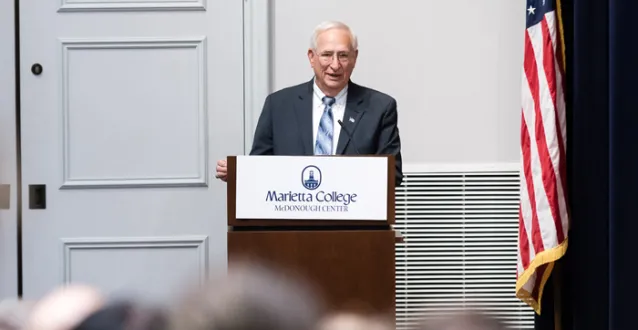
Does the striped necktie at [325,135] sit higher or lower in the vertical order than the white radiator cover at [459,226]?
higher

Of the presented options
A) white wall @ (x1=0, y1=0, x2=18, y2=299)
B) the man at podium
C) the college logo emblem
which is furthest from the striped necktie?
white wall @ (x1=0, y1=0, x2=18, y2=299)

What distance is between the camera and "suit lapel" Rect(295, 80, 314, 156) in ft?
10.4

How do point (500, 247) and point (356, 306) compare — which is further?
point (500, 247)

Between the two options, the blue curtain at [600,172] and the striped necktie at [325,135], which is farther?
the striped necktie at [325,135]

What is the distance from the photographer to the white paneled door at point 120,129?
13.3ft

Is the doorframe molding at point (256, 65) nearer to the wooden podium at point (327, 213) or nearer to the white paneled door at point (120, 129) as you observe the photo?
the white paneled door at point (120, 129)

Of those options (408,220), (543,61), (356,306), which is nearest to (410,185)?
(408,220)

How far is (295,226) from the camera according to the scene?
2.70m

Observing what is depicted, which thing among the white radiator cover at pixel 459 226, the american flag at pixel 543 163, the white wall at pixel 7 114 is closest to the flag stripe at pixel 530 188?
the american flag at pixel 543 163

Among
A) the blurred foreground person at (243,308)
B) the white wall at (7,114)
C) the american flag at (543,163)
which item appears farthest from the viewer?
the white wall at (7,114)

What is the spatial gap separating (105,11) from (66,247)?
1.15 m

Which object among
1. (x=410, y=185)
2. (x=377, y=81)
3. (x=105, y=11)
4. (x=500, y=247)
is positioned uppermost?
(x=105, y=11)

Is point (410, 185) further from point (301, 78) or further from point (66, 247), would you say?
point (66, 247)

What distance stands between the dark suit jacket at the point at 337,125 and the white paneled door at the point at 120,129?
33.3 inches
